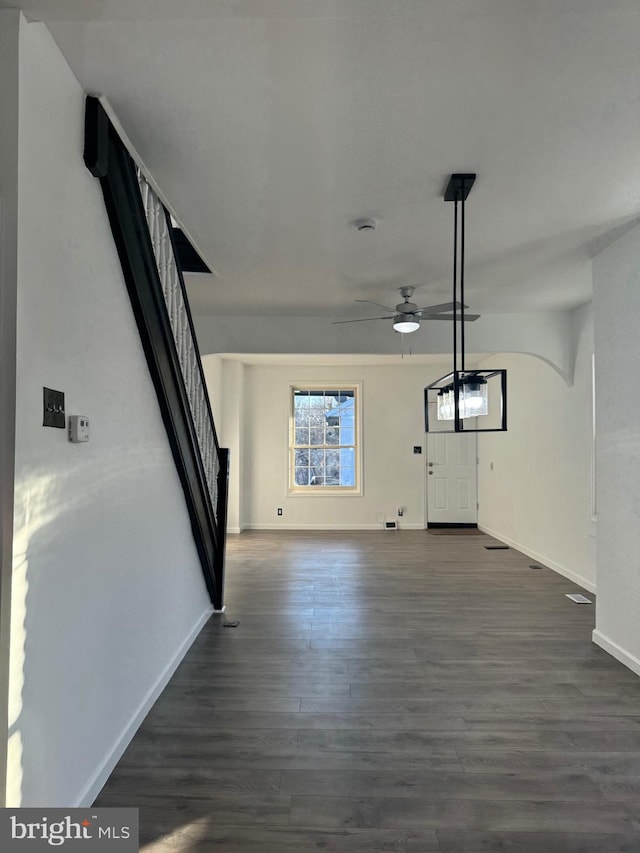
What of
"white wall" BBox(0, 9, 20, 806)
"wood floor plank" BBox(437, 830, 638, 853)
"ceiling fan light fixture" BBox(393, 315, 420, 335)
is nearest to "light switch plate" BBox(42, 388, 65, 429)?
"white wall" BBox(0, 9, 20, 806)

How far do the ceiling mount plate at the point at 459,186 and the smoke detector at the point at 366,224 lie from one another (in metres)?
0.45

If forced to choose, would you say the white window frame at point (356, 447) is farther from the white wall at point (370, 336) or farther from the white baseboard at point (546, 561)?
the white wall at point (370, 336)

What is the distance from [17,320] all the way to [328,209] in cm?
185

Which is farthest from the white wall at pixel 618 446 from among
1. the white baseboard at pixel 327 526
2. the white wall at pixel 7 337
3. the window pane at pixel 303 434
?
the window pane at pixel 303 434

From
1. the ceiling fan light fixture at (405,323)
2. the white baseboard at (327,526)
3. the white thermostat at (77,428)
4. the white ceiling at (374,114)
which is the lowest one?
the white baseboard at (327,526)

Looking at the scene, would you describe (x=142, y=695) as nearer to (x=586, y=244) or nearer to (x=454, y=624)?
(x=454, y=624)

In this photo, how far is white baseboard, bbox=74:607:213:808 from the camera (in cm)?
181

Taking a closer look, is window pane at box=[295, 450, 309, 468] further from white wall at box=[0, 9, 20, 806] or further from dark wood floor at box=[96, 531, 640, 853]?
white wall at box=[0, 9, 20, 806]

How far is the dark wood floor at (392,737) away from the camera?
1746 mm

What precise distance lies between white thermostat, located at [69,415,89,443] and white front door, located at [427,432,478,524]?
267 inches

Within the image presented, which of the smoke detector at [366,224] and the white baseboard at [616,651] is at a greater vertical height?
the smoke detector at [366,224]

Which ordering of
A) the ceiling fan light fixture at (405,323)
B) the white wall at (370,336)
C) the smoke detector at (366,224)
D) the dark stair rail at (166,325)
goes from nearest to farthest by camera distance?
the dark stair rail at (166,325) → the smoke detector at (366,224) → the ceiling fan light fixture at (405,323) → the white wall at (370,336)

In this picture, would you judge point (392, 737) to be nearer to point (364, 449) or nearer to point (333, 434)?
point (364, 449)

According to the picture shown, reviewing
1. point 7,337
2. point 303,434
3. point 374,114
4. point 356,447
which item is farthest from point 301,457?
point 7,337
